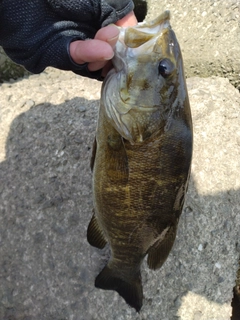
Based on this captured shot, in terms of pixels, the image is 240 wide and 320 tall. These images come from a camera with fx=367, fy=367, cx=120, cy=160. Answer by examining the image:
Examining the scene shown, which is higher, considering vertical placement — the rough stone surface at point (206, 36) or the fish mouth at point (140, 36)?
the fish mouth at point (140, 36)

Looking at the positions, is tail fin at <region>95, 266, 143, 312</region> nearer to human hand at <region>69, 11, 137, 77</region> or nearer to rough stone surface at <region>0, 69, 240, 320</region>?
rough stone surface at <region>0, 69, 240, 320</region>

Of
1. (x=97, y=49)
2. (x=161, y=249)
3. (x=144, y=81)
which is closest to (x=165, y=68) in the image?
(x=144, y=81)

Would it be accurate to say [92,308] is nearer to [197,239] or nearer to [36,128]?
A: [197,239]

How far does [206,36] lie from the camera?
3275mm

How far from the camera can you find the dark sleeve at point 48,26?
5.76 ft

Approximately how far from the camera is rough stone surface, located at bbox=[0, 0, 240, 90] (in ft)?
10.4

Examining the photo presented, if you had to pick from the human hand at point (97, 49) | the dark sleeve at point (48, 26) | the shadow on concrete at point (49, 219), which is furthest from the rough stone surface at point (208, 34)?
the human hand at point (97, 49)

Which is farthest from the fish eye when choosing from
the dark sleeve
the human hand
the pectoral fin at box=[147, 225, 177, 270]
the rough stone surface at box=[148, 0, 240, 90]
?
the rough stone surface at box=[148, 0, 240, 90]

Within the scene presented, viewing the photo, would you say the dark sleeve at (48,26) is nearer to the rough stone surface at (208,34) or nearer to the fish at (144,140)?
the fish at (144,140)

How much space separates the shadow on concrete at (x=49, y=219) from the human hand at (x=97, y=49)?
1.00m

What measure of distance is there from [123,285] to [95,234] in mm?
328

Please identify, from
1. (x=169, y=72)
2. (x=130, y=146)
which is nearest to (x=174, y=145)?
(x=130, y=146)

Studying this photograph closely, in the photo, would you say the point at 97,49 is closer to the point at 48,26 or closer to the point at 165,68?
the point at 165,68

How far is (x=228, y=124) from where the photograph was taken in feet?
9.54
